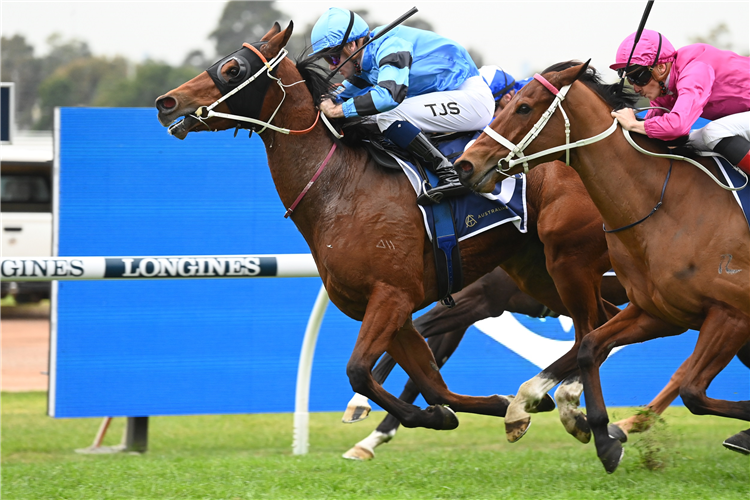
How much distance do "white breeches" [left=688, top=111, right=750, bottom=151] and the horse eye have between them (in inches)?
31.4

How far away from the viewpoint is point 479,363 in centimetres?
614

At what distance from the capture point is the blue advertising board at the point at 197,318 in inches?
231

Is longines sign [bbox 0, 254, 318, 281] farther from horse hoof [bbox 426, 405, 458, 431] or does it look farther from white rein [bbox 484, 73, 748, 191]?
white rein [bbox 484, 73, 748, 191]

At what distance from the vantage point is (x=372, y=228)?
166 inches

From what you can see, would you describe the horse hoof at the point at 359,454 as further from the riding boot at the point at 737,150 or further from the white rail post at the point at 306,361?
the riding boot at the point at 737,150

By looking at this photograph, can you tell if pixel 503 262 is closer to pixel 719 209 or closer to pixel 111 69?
pixel 719 209

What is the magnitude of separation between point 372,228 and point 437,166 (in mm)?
480

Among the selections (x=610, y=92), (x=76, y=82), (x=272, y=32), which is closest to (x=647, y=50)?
(x=610, y=92)

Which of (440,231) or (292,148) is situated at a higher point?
(292,148)

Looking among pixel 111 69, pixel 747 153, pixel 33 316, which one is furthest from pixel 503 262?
pixel 111 69

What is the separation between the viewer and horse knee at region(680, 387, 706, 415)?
377 cm

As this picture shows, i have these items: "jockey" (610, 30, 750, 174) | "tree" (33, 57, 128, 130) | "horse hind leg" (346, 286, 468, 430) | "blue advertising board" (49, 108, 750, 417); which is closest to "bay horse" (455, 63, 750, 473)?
"jockey" (610, 30, 750, 174)

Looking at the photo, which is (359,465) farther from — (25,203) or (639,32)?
(25,203)

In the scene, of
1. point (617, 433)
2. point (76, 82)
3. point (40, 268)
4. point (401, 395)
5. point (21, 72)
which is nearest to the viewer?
point (617, 433)
